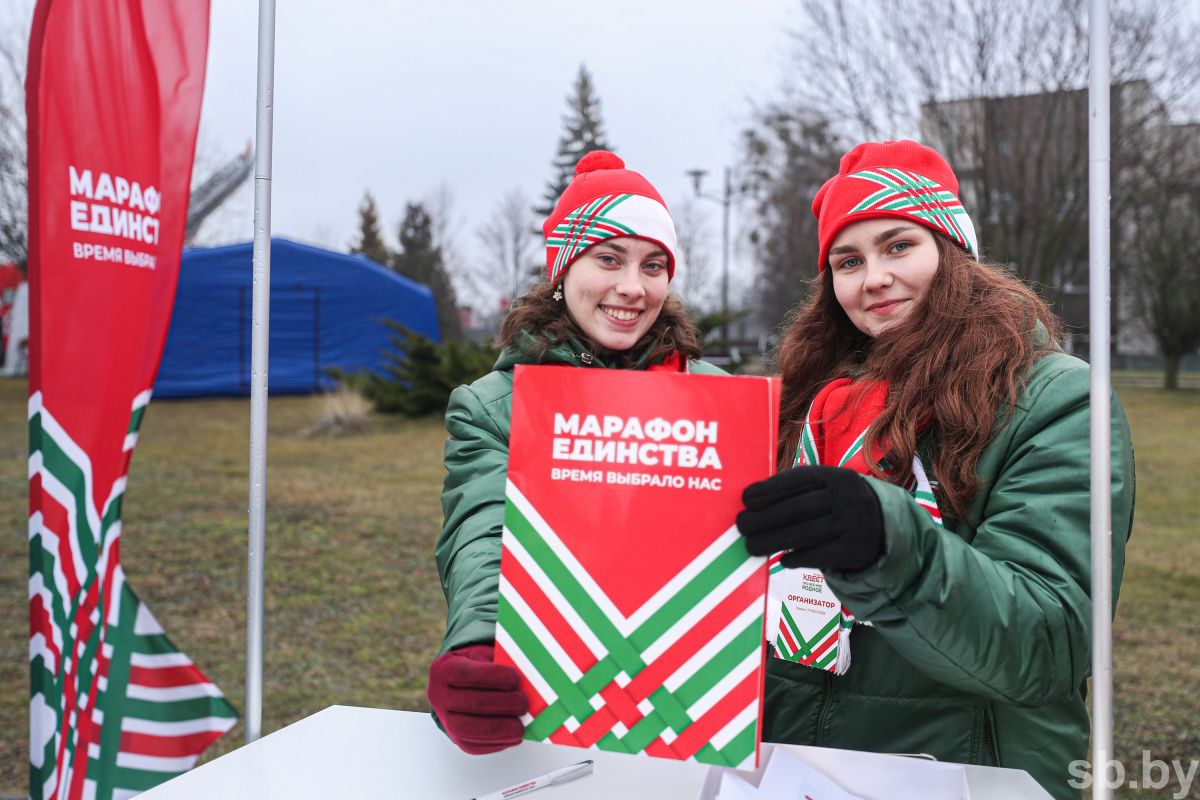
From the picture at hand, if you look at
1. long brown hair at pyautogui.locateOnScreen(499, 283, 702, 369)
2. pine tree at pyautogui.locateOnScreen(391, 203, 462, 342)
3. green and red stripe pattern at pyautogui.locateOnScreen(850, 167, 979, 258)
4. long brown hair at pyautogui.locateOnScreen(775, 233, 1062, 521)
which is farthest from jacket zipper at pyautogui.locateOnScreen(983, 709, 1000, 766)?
pine tree at pyautogui.locateOnScreen(391, 203, 462, 342)

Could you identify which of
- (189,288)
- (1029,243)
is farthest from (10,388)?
(1029,243)

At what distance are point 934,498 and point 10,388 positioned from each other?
71.1ft

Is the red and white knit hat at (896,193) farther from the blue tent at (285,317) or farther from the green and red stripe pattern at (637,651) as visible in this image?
the blue tent at (285,317)

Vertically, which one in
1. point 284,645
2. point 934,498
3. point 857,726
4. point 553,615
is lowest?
point 284,645

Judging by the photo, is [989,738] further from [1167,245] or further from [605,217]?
[1167,245]

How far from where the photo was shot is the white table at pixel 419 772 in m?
1.08

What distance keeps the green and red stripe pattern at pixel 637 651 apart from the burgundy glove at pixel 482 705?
2cm

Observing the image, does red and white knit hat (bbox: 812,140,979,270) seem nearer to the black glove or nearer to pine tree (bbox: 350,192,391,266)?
the black glove

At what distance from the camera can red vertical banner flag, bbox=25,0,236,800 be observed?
1834 millimetres

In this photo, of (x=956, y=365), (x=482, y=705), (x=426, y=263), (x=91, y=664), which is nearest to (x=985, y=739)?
(x=956, y=365)

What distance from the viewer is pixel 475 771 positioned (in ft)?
3.76

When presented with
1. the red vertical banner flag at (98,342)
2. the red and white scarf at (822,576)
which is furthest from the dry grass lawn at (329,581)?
the red and white scarf at (822,576)

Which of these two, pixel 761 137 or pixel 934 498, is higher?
pixel 761 137

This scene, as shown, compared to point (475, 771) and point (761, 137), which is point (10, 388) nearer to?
point (761, 137)
